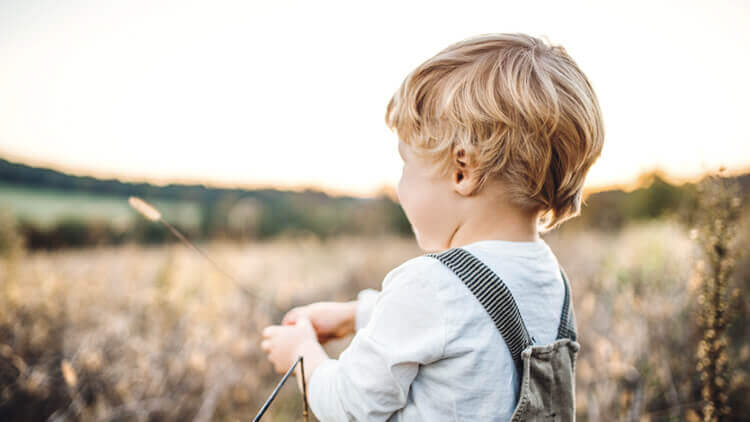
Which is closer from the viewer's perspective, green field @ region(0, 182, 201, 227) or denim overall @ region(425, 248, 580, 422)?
denim overall @ region(425, 248, 580, 422)

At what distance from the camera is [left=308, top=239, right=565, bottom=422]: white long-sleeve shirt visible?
83 cm

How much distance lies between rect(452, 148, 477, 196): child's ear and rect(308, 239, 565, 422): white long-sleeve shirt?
0.44 ft

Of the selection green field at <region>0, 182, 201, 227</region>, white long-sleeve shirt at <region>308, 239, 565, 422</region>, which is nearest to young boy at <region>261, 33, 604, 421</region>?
white long-sleeve shirt at <region>308, 239, 565, 422</region>

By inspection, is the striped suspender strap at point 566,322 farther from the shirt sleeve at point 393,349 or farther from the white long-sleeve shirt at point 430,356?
the shirt sleeve at point 393,349

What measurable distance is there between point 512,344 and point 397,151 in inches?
22.1

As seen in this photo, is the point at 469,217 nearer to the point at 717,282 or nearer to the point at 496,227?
the point at 496,227

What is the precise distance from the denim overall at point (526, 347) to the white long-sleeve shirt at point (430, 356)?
2cm

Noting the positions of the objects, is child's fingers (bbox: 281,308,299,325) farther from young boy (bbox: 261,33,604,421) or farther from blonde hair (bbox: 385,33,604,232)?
blonde hair (bbox: 385,33,604,232)

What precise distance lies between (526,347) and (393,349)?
1.00ft

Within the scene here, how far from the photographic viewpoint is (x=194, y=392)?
2.51m

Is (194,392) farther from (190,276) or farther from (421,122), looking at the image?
(421,122)

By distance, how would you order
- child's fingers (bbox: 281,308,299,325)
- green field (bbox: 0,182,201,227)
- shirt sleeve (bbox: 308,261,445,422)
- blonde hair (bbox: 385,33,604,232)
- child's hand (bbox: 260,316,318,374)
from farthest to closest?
green field (bbox: 0,182,201,227) → child's fingers (bbox: 281,308,299,325) → child's hand (bbox: 260,316,318,374) → blonde hair (bbox: 385,33,604,232) → shirt sleeve (bbox: 308,261,445,422)

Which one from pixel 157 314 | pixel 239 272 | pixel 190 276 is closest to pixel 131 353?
pixel 157 314

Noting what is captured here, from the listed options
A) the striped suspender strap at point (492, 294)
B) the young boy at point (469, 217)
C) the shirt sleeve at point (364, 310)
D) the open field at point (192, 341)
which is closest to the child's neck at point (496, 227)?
the young boy at point (469, 217)
